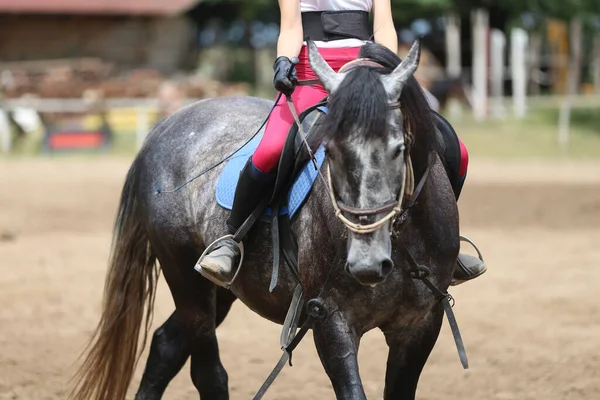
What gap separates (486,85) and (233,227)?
24448mm

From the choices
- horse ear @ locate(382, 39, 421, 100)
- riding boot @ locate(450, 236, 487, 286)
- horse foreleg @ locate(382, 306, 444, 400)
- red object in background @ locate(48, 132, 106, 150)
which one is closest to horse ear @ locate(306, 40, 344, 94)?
horse ear @ locate(382, 39, 421, 100)

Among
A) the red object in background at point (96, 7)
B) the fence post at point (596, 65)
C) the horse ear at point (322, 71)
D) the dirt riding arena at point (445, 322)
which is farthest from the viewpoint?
the fence post at point (596, 65)

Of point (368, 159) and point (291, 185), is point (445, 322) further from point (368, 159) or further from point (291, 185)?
point (368, 159)

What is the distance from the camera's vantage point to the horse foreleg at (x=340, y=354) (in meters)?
3.77

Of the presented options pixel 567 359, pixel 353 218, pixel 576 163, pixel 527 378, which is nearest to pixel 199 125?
pixel 353 218

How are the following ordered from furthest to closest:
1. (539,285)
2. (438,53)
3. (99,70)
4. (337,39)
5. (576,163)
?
(438,53) → (99,70) → (576,163) → (539,285) → (337,39)

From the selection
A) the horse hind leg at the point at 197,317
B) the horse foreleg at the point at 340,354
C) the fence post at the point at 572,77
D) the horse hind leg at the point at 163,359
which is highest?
the horse foreleg at the point at 340,354

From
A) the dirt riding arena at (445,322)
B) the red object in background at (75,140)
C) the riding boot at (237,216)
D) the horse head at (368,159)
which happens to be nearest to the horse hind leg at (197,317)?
the riding boot at (237,216)

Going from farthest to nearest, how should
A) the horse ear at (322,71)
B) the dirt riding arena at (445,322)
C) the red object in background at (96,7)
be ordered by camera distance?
the red object in background at (96,7)
the dirt riding arena at (445,322)
the horse ear at (322,71)

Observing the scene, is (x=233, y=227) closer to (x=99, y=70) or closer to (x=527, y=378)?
(x=527, y=378)

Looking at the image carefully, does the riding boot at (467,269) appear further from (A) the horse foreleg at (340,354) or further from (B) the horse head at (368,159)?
(B) the horse head at (368,159)

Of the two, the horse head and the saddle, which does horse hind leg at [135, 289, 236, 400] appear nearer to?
the saddle

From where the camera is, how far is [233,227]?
441 cm

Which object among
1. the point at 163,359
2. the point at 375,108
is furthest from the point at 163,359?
the point at 375,108
